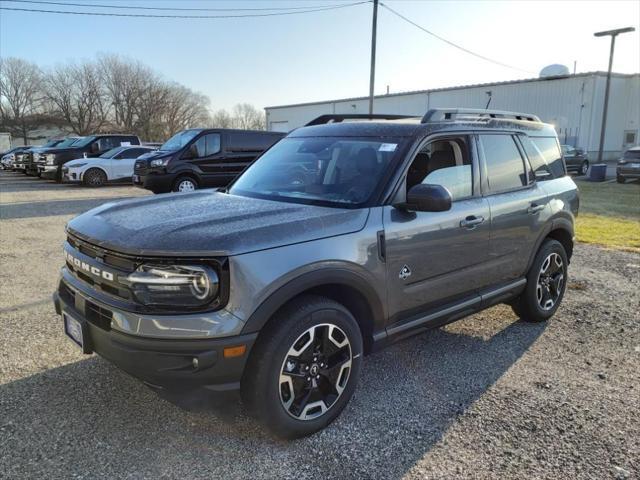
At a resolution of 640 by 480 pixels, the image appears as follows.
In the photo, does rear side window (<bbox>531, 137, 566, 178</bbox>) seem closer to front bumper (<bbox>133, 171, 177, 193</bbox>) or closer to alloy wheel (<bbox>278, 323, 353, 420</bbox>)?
alloy wheel (<bbox>278, 323, 353, 420</bbox>)

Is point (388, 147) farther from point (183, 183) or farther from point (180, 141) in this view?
point (180, 141)

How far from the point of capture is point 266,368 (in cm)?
266

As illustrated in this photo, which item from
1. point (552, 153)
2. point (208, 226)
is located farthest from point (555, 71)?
point (208, 226)

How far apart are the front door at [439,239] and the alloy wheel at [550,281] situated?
46.2 inches

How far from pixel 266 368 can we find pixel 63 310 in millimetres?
1423

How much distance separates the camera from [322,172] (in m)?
3.74

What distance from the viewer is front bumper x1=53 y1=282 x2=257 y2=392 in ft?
8.12

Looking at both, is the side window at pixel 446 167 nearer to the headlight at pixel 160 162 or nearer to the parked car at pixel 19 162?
the headlight at pixel 160 162

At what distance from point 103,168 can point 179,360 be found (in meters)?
17.4

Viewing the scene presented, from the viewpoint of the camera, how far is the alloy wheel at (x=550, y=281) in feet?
15.9

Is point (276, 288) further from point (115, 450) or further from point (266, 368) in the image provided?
point (115, 450)

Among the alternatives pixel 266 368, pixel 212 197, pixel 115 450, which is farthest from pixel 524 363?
pixel 115 450

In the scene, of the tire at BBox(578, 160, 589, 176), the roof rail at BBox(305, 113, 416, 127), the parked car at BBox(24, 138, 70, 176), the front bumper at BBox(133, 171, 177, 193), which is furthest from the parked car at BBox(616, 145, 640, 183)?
the parked car at BBox(24, 138, 70, 176)

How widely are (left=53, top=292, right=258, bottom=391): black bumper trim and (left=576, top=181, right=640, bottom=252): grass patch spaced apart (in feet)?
26.8
